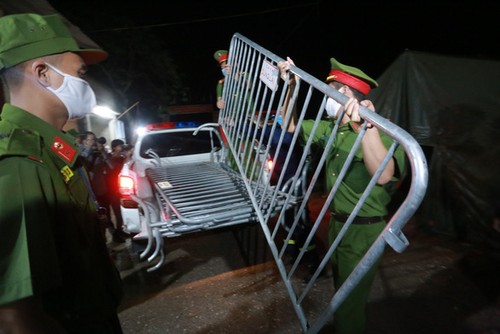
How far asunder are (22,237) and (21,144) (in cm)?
33

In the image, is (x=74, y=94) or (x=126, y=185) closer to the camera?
(x=74, y=94)

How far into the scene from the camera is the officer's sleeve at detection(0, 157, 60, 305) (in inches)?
35.8

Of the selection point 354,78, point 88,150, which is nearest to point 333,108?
point 354,78

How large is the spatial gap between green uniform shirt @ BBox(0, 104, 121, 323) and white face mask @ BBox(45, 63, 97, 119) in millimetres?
148

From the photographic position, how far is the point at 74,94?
1.36 m

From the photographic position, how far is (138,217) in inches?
153

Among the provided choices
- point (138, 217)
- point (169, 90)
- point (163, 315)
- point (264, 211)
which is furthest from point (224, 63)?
point (169, 90)

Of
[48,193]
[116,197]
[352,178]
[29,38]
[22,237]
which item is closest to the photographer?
[22,237]

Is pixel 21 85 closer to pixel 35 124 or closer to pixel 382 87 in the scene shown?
pixel 35 124

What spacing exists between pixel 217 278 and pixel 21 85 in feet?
9.83

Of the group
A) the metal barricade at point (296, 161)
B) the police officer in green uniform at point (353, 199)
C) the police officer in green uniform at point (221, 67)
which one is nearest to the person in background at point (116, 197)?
the metal barricade at point (296, 161)

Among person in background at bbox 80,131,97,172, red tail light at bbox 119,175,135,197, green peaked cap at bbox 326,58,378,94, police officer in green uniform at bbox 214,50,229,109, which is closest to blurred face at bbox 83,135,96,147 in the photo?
person in background at bbox 80,131,97,172

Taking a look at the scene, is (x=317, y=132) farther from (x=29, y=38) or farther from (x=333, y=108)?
(x=29, y=38)

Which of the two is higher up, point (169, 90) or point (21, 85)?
point (21, 85)
